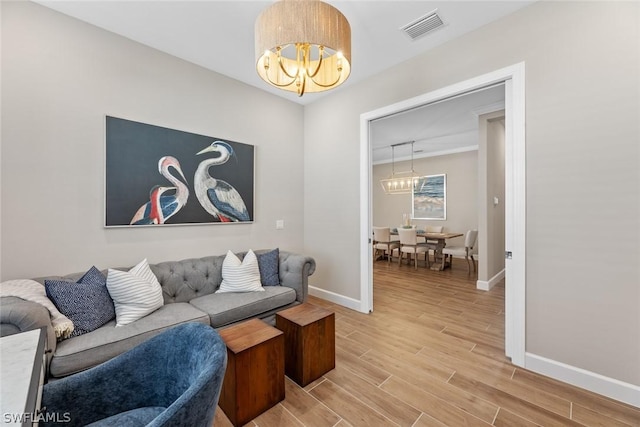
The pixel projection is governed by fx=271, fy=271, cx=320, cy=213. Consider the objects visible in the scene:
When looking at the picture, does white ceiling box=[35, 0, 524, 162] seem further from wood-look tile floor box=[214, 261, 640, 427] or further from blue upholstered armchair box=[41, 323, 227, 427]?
wood-look tile floor box=[214, 261, 640, 427]

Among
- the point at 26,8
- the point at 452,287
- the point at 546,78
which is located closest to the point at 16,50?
the point at 26,8

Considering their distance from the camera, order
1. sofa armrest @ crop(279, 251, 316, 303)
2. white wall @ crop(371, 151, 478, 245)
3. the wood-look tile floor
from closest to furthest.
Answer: the wood-look tile floor → sofa armrest @ crop(279, 251, 316, 303) → white wall @ crop(371, 151, 478, 245)

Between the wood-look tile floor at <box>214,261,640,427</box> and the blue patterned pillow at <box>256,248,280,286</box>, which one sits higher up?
the blue patterned pillow at <box>256,248,280,286</box>

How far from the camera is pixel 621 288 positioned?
1833 mm

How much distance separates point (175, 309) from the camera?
2.27 meters

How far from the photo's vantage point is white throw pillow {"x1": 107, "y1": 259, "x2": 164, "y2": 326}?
2.05 metres

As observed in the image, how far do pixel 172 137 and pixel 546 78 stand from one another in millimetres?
3392

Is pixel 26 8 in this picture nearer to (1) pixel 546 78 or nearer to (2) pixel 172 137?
(2) pixel 172 137

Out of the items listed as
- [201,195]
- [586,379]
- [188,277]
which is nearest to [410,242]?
[586,379]

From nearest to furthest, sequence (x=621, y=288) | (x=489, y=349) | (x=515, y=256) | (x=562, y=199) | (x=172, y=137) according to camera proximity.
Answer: (x=621, y=288)
(x=562, y=199)
(x=515, y=256)
(x=489, y=349)
(x=172, y=137)

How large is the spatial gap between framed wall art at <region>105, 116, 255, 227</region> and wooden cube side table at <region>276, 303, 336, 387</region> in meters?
1.61

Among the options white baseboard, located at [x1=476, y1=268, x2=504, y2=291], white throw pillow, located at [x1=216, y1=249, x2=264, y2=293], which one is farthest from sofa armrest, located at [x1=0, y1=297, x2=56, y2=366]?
white baseboard, located at [x1=476, y1=268, x2=504, y2=291]

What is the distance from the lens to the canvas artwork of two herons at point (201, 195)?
107 inches

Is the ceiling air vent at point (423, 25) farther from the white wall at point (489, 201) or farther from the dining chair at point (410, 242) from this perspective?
the dining chair at point (410, 242)
